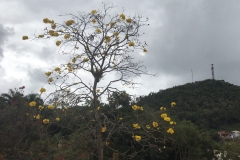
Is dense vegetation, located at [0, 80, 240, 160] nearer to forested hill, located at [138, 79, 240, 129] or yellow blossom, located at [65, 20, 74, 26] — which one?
forested hill, located at [138, 79, 240, 129]

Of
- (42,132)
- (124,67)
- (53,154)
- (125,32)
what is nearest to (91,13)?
(125,32)

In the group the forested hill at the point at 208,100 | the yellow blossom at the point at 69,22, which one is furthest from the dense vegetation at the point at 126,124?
the yellow blossom at the point at 69,22

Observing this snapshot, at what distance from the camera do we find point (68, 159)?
9266 millimetres

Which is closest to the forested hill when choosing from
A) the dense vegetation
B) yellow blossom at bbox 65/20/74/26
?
the dense vegetation

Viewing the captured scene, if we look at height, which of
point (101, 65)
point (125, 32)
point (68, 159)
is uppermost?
point (125, 32)

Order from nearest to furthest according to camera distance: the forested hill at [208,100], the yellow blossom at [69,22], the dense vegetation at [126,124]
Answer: the yellow blossom at [69,22] < the dense vegetation at [126,124] < the forested hill at [208,100]

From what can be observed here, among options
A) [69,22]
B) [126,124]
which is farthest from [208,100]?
[69,22]

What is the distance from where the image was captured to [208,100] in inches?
1462

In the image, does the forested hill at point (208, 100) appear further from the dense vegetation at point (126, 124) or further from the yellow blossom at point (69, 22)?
the yellow blossom at point (69, 22)

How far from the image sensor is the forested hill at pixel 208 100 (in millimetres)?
33584

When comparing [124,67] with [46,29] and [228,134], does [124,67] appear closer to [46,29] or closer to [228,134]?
[46,29]

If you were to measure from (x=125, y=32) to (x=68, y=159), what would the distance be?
14.4ft

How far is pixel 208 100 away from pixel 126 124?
107 ft

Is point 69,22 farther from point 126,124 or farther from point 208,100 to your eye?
point 208,100
